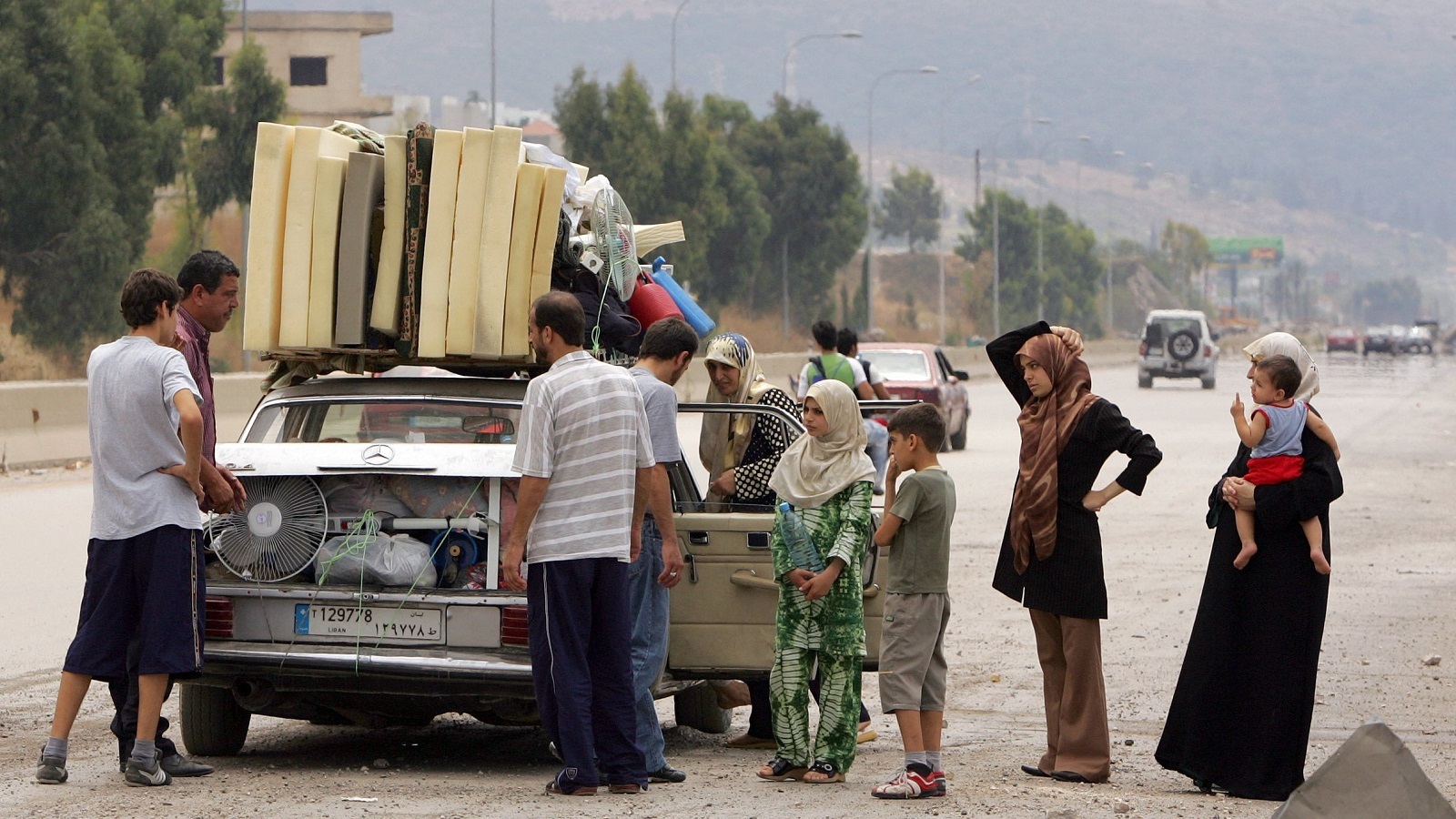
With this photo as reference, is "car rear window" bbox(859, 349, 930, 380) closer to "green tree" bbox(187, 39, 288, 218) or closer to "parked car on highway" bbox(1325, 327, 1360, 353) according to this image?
"green tree" bbox(187, 39, 288, 218)

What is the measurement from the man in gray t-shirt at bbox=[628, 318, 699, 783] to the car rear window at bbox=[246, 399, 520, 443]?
2.55 feet

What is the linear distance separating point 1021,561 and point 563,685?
172 centimetres

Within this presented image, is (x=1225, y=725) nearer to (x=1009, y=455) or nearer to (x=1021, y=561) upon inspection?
(x=1021, y=561)

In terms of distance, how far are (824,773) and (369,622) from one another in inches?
66.2

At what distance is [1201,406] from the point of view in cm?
3953

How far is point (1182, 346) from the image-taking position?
49062 millimetres

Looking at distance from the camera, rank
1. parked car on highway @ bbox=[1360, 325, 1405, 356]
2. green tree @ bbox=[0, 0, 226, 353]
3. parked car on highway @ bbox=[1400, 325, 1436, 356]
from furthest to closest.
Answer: parked car on highway @ bbox=[1400, 325, 1436, 356]
parked car on highway @ bbox=[1360, 325, 1405, 356]
green tree @ bbox=[0, 0, 226, 353]

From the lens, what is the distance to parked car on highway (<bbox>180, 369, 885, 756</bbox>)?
6.61m

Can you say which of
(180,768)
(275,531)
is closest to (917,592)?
(275,531)

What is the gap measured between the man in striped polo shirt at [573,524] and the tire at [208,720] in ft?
4.91

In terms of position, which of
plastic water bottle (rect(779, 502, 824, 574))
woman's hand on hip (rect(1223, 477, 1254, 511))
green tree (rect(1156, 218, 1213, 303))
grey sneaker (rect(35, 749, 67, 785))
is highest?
green tree (rect(1156, 218, 1213, 303))

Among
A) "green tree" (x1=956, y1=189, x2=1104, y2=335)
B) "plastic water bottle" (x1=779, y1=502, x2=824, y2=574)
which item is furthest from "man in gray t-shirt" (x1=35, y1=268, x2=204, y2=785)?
"green tree" (x1=956, y1=189, x2=1104, y2=335)

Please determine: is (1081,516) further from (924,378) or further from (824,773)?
(924,378)

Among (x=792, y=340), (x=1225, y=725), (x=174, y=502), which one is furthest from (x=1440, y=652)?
(x=792, y=340)
